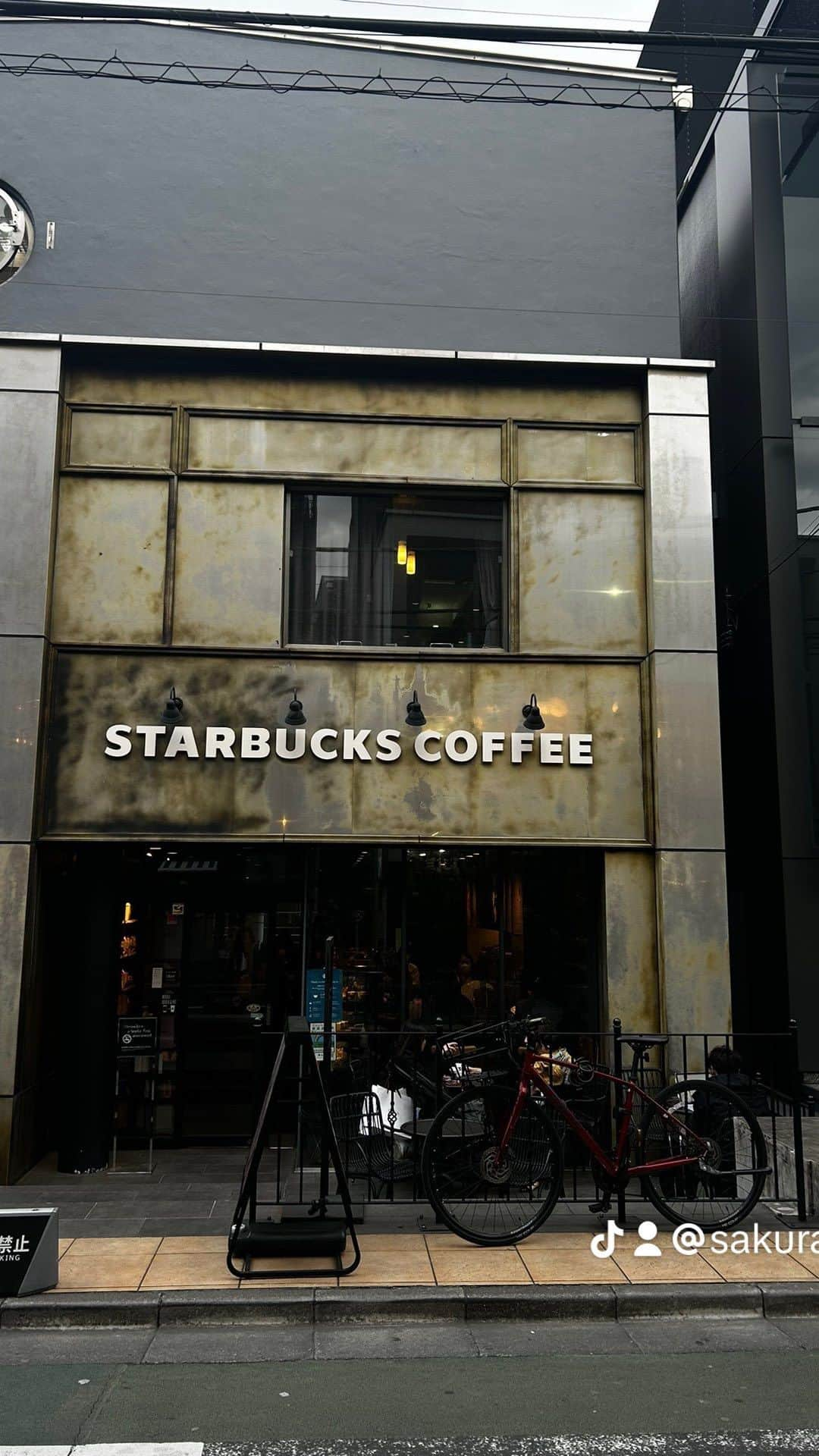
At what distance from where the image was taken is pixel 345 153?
1206 cm

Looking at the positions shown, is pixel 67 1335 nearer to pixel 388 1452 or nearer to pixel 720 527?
pixel 388 1452

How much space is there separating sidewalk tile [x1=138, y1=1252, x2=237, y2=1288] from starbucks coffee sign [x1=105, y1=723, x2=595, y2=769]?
4.59 meters

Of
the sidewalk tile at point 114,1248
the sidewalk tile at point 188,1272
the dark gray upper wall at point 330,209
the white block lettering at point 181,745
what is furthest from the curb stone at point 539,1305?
the dark gray upper wall at point 330,209

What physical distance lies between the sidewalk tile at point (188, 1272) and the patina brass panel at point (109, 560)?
18.4ft

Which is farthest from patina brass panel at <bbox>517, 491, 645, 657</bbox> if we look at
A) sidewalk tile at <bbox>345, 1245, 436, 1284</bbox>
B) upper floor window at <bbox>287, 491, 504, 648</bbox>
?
sidewalk tile at <bbox>345, 1245, 436, 1284</bbox>

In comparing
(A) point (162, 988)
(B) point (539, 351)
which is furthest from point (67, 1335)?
(B) point (539, 351)

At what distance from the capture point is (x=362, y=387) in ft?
38.8

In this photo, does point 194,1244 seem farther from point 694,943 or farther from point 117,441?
point 117,441

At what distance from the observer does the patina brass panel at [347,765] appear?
11.0 m

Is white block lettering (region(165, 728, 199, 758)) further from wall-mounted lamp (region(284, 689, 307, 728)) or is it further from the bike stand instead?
the bike stand

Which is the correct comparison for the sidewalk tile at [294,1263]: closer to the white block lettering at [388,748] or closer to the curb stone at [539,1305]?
the curb stone at [539,1305]

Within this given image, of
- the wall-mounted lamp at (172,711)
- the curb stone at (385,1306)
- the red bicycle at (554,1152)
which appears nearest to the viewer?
the curb stone at (385,1306)

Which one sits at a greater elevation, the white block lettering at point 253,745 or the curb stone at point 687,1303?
the white block lettering at point 253,745

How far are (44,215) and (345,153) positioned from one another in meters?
3.08
